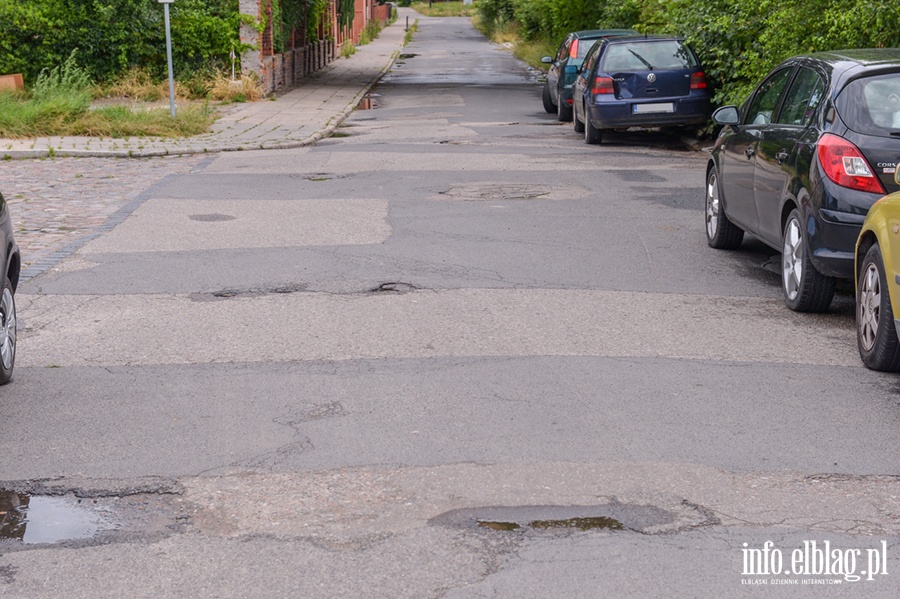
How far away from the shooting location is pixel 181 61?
29.0 metres

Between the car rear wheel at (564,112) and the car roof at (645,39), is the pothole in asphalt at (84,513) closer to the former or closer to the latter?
the car roof at (645,39)

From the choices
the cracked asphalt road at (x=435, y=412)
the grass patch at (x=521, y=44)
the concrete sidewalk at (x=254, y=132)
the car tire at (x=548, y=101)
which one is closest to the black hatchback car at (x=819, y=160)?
the cracked asphalt road at (x=435, y=412)

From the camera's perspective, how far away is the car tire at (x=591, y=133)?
19797 mm

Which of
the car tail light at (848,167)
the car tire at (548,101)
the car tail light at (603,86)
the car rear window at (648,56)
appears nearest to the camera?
the car tail light at (848,167)

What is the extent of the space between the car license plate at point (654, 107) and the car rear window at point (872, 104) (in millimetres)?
11111

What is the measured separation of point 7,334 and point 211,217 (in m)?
6.10

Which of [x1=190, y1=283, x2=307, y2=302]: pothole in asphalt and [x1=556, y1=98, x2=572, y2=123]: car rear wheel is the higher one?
[x1=190, y1=283, x2=307, y2=302]: pothole in asphalt

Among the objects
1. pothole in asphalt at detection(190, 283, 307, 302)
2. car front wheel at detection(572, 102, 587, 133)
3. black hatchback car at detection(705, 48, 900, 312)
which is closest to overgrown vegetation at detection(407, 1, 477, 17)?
car front wheel at detection(572, 102, 587, 133)

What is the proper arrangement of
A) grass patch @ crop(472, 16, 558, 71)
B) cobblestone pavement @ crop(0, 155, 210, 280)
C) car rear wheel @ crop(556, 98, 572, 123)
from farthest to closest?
1. grass patch @ crop(472, 16, 558, 71)
2. car rear wheel @ crop(556, 98, 572, 123)
3. cobblestone pavement @ crop(0, 155, 210, 280)

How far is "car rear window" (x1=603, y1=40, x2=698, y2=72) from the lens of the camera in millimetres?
19359

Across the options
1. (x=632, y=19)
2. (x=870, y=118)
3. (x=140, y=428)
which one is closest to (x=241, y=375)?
(x=140, y=428)

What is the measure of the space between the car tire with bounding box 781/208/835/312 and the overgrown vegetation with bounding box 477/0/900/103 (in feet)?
15.1

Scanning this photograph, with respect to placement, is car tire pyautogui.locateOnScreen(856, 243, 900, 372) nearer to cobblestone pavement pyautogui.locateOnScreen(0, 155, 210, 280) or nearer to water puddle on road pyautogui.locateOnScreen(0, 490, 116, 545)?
water puddle on road pyautogui.locateOnScreen(0, 490, 116, 545)

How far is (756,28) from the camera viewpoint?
1742 centimetres
